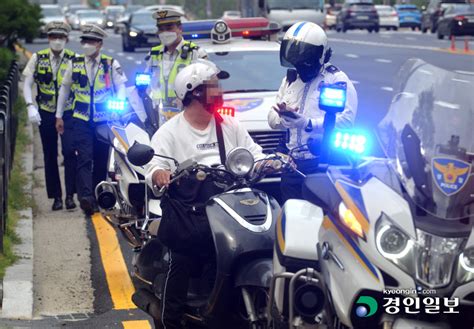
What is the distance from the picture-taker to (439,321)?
14.9 ft

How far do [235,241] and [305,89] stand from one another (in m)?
1.92

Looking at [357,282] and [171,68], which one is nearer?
[357,282]

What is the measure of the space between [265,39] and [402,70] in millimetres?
8642

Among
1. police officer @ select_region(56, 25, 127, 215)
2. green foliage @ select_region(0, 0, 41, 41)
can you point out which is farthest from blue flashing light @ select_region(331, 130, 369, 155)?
green foliage @ select_region(0, 0, 41, 41)

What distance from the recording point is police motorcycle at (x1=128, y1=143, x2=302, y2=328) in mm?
5879

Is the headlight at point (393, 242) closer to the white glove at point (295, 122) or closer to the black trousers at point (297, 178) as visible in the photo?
the white glove at point (295, 122)

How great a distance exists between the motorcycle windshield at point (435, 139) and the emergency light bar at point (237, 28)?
7.75 metres

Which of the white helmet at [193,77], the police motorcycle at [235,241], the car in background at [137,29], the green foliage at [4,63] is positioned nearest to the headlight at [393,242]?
the police motorcycle at [235,241]

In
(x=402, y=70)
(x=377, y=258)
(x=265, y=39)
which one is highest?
(x=402, y=70)

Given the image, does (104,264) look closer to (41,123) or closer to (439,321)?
(41,123)

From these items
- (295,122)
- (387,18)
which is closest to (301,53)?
(295,122)

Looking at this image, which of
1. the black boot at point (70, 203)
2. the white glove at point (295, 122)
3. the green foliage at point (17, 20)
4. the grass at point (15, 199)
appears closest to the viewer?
the white glove at point (295, 122)

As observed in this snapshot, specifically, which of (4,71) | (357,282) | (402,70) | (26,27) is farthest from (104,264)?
(26,27)
